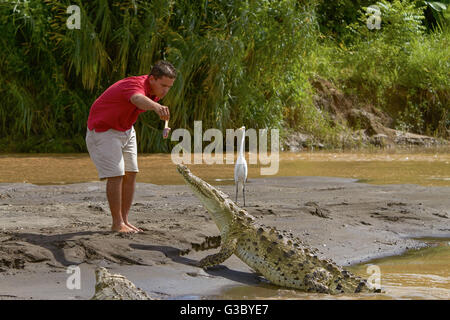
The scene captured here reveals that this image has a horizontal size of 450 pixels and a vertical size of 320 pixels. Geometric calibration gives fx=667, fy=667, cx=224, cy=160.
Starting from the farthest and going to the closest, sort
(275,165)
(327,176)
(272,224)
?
(275,165)
(327,176)
(272,224)

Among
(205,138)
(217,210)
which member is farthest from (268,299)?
(205,138)

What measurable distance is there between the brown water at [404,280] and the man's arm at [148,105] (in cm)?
134

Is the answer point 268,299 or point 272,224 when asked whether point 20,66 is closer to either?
point 272,224

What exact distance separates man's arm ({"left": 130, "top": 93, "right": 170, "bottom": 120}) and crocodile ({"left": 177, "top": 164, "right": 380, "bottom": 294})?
57cm

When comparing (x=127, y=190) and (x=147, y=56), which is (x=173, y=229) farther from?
(x=147, y=56)

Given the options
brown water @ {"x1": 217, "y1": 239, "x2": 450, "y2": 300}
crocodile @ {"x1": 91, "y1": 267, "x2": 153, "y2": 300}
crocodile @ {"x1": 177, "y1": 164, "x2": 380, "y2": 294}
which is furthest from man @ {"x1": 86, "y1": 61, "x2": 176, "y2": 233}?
crocodile @ {"x1": 91, "y1": 267, "x2": 153, "y2": 300}

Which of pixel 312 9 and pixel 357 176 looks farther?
pixel 312 9

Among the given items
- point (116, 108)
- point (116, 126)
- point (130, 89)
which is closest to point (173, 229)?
point (116, 126)

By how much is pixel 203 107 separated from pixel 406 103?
7.42 meters

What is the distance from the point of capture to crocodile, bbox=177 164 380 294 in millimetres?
4414

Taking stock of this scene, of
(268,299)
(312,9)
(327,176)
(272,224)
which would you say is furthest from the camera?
(312,9)

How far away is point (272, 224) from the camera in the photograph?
5.97 meters

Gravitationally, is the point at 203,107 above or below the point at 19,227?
above

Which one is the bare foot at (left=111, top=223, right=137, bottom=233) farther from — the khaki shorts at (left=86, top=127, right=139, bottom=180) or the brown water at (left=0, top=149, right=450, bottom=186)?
the brown water at (left=0, top=149, right=450, bottom=186)
